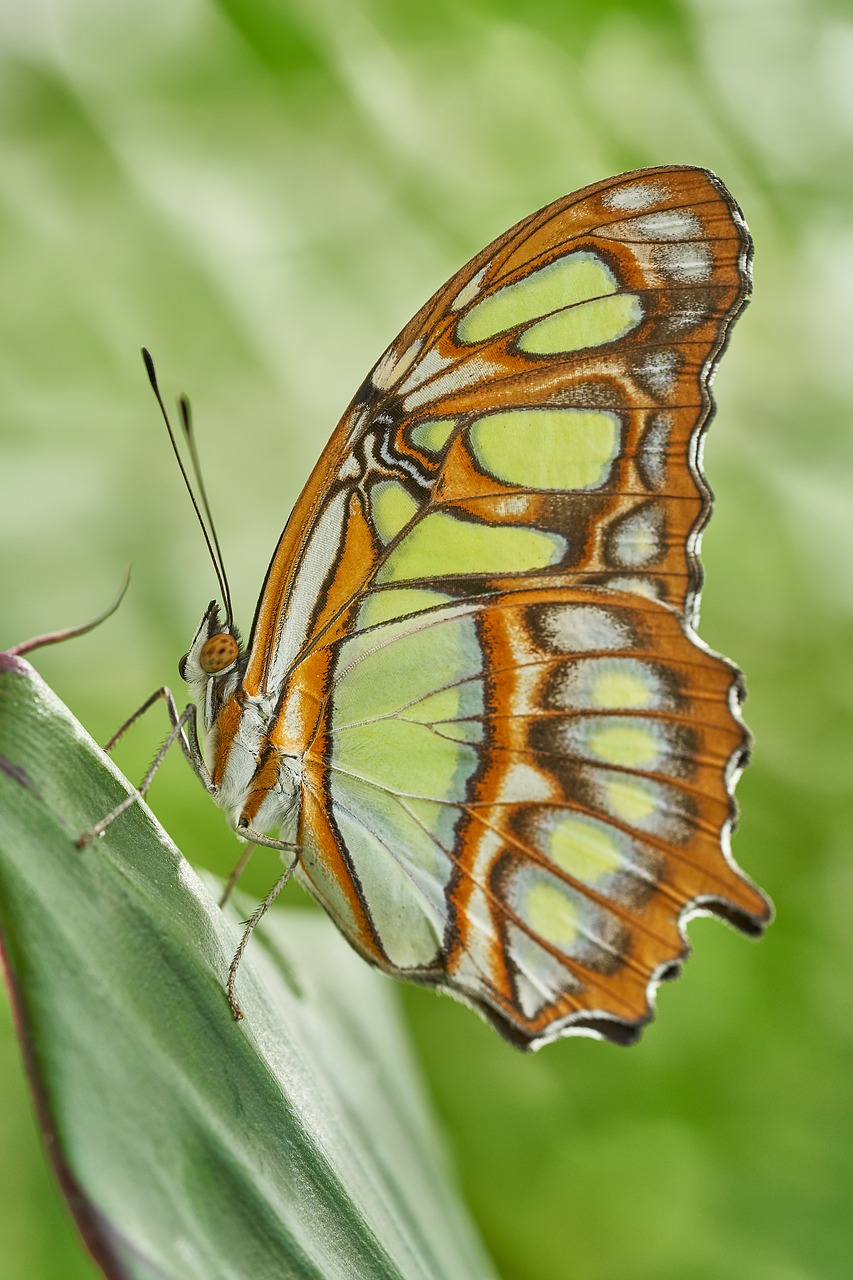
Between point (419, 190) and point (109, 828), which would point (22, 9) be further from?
point (109, 828)

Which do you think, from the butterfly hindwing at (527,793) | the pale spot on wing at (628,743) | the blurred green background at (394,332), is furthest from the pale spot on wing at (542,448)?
the blurred green background at (394,332)

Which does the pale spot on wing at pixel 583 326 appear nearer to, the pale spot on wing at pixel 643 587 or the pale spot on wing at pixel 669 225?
the pale spot on wing at pixel 669 225

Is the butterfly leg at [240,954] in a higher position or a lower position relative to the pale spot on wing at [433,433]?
lower

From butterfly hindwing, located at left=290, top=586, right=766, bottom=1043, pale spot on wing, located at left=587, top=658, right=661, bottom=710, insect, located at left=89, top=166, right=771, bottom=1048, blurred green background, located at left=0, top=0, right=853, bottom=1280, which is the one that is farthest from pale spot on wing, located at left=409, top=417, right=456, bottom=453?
blurred green background, located at left=0, top=0, right=853, bottom=1280

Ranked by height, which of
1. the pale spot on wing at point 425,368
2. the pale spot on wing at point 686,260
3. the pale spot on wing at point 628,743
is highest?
the pale spot on wing at point 686,260

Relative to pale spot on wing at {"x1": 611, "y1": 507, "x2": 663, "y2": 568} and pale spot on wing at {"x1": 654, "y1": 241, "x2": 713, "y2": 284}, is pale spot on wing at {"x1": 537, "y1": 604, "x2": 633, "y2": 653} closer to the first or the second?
pale spot on wing at {"x1": 611, "y1": 507, "x2": 663, "y2": 568}

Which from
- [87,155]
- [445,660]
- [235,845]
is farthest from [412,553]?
[87,155]

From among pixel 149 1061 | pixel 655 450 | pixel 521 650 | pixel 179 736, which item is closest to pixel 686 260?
pixel 655 450
